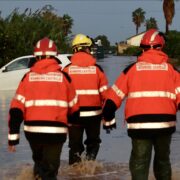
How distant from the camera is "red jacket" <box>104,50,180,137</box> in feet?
20.9

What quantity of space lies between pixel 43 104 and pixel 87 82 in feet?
7.37

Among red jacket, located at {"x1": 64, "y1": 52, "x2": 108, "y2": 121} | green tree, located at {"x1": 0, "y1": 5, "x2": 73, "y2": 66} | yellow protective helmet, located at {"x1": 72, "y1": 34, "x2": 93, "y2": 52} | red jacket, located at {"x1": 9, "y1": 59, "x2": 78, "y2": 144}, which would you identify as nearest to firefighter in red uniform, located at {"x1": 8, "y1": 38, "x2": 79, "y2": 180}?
red jacket, located at {"x1": 9, "y1": 59, "x2": 78, "y2": 144}

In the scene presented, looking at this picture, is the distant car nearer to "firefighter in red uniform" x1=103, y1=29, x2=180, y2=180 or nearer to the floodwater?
Answer: the floodwater

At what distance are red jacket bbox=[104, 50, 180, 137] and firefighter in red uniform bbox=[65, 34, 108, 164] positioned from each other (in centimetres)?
199

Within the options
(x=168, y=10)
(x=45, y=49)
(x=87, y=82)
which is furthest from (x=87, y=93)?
(x=168, y=10)

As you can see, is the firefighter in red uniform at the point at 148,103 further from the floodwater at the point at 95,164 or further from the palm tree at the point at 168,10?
the palm tree at the point at 168,10

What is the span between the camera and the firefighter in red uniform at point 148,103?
637 cm

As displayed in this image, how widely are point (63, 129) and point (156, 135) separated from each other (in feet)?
2.99

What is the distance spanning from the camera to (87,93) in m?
8.52

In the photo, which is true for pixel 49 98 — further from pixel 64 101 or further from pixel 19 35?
pixel 19 35

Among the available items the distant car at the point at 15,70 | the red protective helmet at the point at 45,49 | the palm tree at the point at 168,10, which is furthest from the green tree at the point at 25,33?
the palm tree at the point at 168,10

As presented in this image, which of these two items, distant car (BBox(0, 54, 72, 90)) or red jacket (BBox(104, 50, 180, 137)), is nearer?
red jacket (BBox(104, 50, 180, 137))

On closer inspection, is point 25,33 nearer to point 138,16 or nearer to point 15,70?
point 15,70

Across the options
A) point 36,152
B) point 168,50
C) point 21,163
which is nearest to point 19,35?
point 21,163
